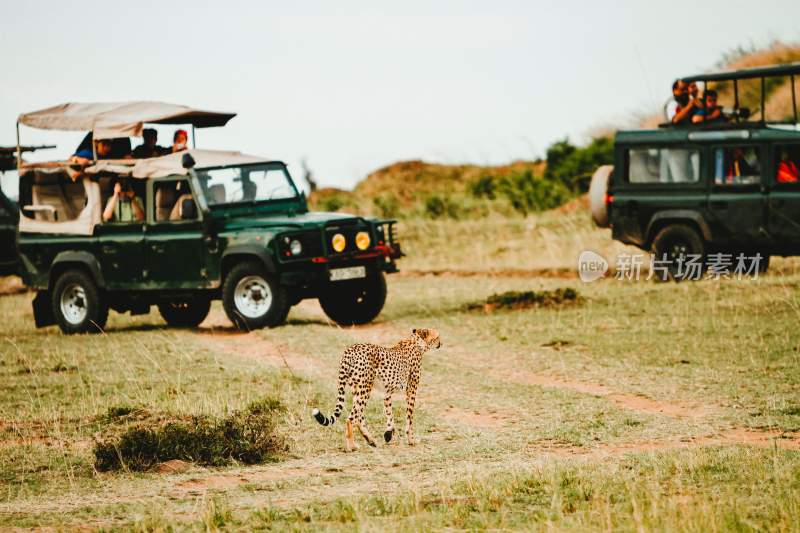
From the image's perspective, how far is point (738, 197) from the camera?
1877 centimetres

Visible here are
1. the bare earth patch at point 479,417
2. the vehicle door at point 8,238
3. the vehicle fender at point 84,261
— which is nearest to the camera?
the bare earth patch at point 479,417

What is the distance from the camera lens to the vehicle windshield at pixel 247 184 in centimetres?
1644

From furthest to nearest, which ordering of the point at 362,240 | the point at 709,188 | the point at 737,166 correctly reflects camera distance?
the point at 709,188
the point at 737,166
the point at 362,240

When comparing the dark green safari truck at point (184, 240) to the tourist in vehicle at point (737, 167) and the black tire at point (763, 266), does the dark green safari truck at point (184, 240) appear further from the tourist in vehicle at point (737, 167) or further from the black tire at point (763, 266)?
the black tire at point (763, 266)

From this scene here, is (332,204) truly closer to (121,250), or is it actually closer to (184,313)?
(184,313)

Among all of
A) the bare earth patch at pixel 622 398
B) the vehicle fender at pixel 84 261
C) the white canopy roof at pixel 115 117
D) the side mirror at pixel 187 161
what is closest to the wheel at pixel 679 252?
the white canopy roof at pixel 115 117

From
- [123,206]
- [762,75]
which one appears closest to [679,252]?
[762,75]

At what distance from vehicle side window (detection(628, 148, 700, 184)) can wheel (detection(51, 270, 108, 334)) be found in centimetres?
802

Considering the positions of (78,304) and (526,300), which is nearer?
(78,304)

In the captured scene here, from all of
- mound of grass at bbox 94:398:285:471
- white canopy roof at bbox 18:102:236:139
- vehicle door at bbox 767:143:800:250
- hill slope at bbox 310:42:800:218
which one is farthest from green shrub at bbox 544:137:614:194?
mound of grass at bbox 94:398:285:471

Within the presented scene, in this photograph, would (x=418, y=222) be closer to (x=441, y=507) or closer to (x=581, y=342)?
(x=581, y=342)

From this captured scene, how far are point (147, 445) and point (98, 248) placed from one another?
8880 mm

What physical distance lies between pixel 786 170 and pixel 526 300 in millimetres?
4075

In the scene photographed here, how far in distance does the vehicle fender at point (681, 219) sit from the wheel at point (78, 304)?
8.12 m
